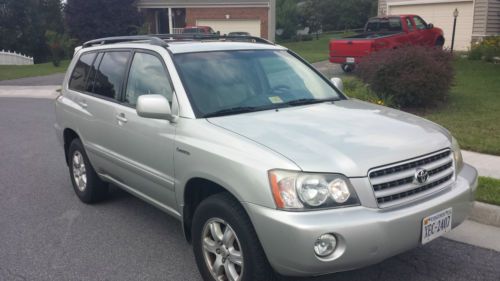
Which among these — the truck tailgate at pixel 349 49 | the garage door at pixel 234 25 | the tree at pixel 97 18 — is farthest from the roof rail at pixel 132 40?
the garage door at pixel 234 25

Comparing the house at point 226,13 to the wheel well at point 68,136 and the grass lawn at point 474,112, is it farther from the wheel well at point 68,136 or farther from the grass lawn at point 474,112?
the wheel well at point 68,136

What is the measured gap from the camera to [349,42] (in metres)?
15.1

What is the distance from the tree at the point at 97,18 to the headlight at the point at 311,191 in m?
32.9

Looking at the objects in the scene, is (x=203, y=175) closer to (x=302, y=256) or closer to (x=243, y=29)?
(x=302, y=256)

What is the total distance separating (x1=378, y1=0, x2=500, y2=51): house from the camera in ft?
69.5

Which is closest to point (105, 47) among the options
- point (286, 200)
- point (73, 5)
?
point (286, 200)

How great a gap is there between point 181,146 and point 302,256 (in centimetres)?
133

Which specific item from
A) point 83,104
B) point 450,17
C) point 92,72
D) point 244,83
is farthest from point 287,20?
point 244,83

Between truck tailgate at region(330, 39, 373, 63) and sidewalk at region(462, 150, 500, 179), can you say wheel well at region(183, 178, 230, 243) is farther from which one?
truck tailgate at region(330, 39, 373, 63)

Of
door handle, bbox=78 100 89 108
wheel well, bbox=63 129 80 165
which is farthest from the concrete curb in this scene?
wheel well, bbox=63 129 80 165

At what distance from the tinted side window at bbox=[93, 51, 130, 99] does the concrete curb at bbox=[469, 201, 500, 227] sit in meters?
3.59

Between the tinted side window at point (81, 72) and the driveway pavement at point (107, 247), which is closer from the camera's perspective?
the driveway pavement at point (107, 247)

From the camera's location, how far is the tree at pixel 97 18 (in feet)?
112

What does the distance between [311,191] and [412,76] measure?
750 cm
